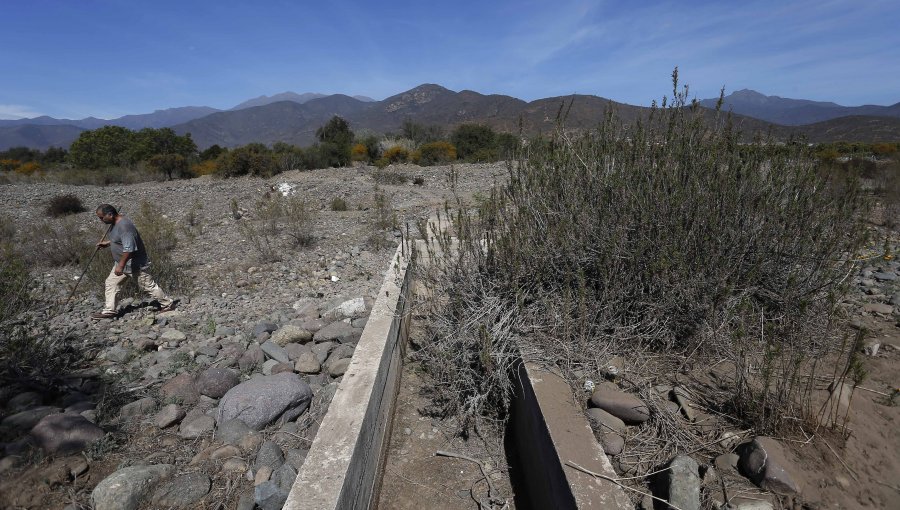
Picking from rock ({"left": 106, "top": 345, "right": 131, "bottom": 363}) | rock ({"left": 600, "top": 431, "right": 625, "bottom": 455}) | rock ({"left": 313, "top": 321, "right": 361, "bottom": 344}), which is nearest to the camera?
rock ({"left": 600, "top": 431, "right": 625, "bottom": 455})

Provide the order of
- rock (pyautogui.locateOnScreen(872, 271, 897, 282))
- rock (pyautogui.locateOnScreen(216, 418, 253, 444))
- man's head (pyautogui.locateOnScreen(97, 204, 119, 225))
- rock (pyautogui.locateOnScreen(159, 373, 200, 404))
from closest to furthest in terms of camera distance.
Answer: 1. rock (pyautogui.locateOnScreen(216, 418, 253, 444))
2. rock (pyautogui.locateOnScreen(159, 373, 200, 404))
3. rock (pyautogui.locateOnScreen(872, 271, 897, 282))
4. man's head (pyautogui.locateOnScreen(97, 204, 119, 225))

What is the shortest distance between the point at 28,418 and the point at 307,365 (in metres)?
1.98

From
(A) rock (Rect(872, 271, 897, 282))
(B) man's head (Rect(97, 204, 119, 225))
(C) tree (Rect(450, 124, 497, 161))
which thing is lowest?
(A) rock (Rect(872, 271, 897, 282))

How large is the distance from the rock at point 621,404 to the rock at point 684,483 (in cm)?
38

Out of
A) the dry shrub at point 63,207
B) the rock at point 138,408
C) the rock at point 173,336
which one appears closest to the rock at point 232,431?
the rock at point 138,408

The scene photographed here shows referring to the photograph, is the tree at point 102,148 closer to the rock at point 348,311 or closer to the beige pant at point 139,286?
the beige pant at point 139,286

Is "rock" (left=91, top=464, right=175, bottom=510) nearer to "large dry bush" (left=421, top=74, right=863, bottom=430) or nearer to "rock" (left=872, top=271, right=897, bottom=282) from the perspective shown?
"large dry bush" (left=421, top=74, right=863, bottom=430)

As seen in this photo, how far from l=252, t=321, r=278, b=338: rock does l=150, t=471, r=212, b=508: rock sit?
2312 millimetres

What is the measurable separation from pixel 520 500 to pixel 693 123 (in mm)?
3101

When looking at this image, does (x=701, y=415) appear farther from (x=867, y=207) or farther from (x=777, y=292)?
(x=867, y=207)

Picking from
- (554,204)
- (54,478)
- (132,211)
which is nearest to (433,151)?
(132,211)

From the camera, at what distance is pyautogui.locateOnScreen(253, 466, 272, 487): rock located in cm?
276

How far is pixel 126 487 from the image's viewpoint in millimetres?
2592

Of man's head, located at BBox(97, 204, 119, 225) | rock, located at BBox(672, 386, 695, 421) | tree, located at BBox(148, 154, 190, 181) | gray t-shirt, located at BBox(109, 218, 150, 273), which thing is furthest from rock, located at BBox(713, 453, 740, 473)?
tree, located at BBox(148, 154, 190, 181)
